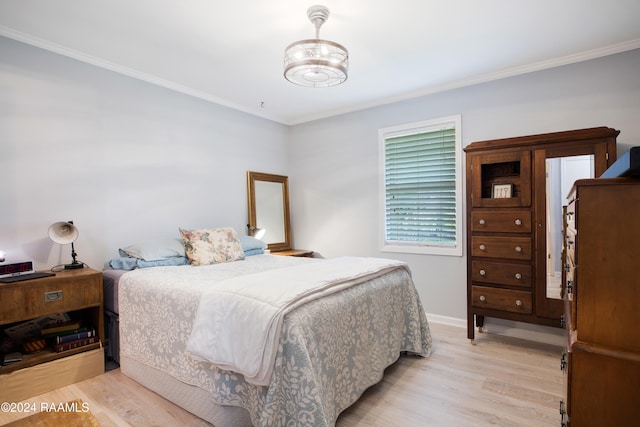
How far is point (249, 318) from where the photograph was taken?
1633mm

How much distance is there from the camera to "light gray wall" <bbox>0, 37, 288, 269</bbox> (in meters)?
2.51

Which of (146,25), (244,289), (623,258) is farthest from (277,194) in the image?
(623,258)

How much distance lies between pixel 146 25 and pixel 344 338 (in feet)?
8.16

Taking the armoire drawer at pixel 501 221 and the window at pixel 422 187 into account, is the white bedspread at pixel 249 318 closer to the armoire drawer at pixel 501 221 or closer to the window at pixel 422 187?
the armoire drawer at pixel 501 221

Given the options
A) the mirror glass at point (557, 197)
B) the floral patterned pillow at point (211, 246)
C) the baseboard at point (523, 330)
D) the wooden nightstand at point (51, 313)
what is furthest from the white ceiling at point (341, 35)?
the baseboard at point (523, 330)

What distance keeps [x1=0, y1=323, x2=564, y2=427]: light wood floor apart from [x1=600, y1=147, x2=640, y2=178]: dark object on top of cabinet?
1.57 metres

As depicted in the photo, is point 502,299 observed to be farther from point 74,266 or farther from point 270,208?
point 74,266

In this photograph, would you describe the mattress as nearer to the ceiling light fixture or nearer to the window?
the window

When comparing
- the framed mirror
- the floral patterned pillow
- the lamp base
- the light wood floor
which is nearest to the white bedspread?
the light wood floor

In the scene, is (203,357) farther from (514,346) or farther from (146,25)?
(514,346)

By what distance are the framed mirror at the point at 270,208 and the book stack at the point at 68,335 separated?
1.97 metres

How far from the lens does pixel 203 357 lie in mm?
1759

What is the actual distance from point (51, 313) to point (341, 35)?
9.32ft

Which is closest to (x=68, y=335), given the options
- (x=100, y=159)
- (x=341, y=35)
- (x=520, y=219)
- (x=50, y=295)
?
(x=50, y=295)
